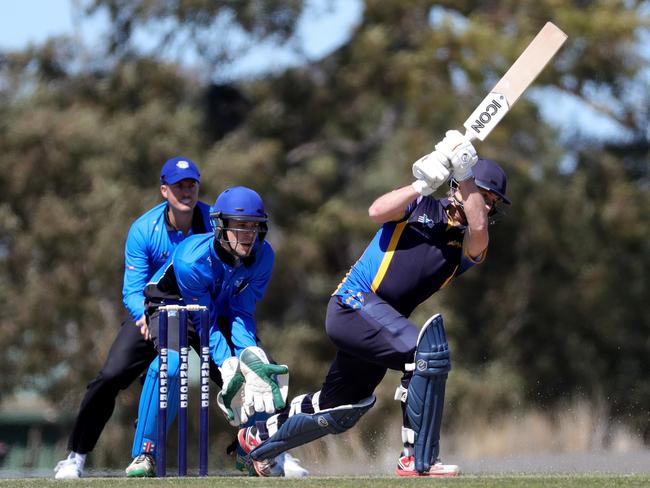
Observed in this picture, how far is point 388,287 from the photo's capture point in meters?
7.04

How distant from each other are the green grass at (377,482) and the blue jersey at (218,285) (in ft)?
3.85

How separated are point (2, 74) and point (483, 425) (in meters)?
9.95

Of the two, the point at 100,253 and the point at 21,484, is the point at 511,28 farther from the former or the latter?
the point at 21,484

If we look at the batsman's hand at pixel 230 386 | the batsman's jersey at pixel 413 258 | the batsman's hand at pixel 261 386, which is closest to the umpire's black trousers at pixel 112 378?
the batsman's hand at pixel 230 386

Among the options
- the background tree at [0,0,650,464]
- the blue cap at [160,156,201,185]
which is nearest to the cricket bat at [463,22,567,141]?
the blue cap at [160,156,201,185]

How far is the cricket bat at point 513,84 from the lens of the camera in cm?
710

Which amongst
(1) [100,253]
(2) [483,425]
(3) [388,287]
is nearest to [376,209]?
(3) [388,287]

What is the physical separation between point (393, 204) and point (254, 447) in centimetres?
173

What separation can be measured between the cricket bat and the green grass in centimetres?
186

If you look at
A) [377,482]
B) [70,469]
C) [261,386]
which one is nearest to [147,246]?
[70,469]

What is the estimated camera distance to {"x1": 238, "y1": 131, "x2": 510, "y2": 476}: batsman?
659cm

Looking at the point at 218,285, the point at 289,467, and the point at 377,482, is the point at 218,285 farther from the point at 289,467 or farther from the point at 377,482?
the point at 377,482

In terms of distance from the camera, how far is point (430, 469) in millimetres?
6766

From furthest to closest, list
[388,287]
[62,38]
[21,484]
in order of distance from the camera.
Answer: [62,38], [388,287], [21,484]
